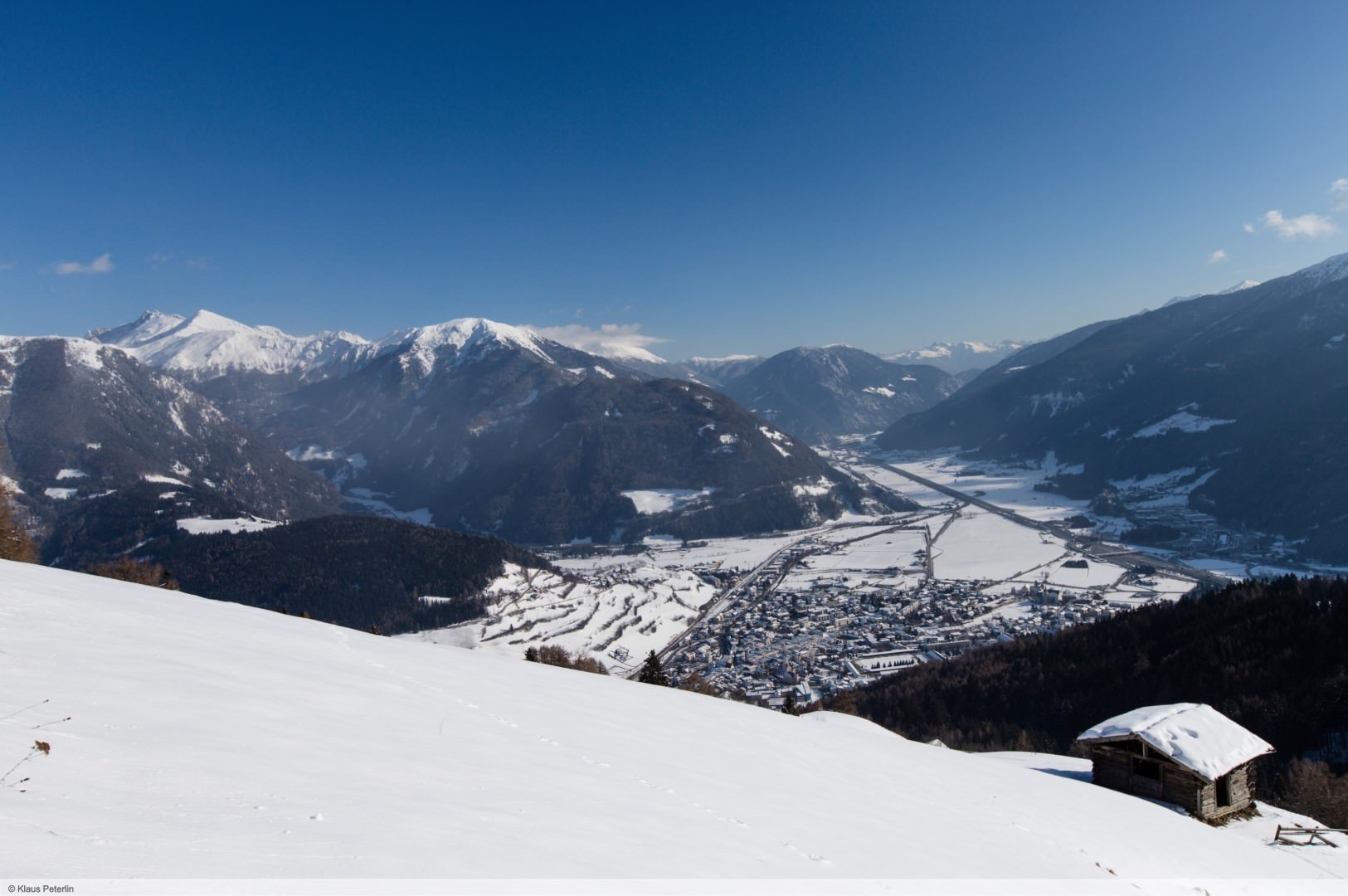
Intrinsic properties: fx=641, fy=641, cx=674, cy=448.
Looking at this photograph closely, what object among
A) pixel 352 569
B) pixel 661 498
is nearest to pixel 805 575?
pixel 661 498

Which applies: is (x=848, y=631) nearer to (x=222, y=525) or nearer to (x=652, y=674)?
(x=652, y=674)

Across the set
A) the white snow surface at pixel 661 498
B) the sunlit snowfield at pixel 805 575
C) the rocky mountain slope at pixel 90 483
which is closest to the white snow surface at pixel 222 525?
the rocky mountain slope at pixel 90 483

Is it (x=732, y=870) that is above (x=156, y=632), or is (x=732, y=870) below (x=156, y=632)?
below

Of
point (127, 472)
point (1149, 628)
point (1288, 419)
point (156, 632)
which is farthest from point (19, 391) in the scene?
point (1288, 419)

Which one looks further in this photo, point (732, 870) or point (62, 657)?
point (62, 657)

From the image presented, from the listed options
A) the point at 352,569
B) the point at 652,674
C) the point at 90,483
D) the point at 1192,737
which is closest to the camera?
the point at 1192,737

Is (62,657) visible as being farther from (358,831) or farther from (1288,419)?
(1288,419)
